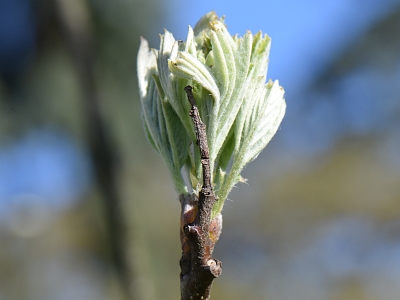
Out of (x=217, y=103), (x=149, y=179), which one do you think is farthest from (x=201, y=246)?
(x=149, y=179)

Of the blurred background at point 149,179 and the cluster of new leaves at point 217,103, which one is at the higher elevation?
the blurred background at point 149,179

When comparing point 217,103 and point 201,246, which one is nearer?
point 201,246

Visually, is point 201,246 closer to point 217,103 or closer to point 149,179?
point 217,103

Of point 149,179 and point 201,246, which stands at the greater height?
point 149,179

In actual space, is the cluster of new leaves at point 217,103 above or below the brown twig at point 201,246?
above

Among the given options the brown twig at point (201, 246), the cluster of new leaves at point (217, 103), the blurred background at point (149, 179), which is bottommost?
the brown twig at point (201, 246)

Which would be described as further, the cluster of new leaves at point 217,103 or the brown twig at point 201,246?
the cluster of new leaves at point 217,103
